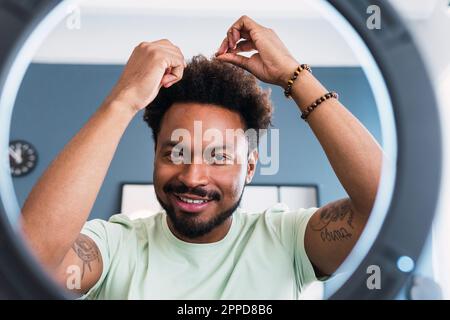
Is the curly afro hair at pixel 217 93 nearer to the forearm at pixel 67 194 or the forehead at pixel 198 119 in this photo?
the forehead at pixel 198 119

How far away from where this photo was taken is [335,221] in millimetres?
690

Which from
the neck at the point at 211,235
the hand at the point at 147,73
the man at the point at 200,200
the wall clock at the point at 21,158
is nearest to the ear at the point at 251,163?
the man at the point at 200,200

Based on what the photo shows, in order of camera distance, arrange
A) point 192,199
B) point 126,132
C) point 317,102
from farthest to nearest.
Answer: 1. point 126,132
2. point 192,199
3. point 317,102

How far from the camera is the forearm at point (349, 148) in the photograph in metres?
0.61

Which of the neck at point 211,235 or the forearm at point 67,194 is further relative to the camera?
the neck at point 211,235

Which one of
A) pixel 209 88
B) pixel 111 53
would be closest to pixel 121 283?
pixel 209 88

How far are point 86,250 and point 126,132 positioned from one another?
1.41 feet

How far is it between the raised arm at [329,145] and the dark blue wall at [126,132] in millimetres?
102

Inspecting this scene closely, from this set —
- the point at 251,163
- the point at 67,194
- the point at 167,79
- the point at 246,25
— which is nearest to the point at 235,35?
the point at 246,25

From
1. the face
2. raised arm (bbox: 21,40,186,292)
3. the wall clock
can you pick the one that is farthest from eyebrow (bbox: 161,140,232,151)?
the wall clock

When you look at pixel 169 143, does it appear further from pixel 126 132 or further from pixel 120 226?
pixel 126 132

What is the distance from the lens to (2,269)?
527mm

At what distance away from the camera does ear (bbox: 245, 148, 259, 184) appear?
31.7 inches
